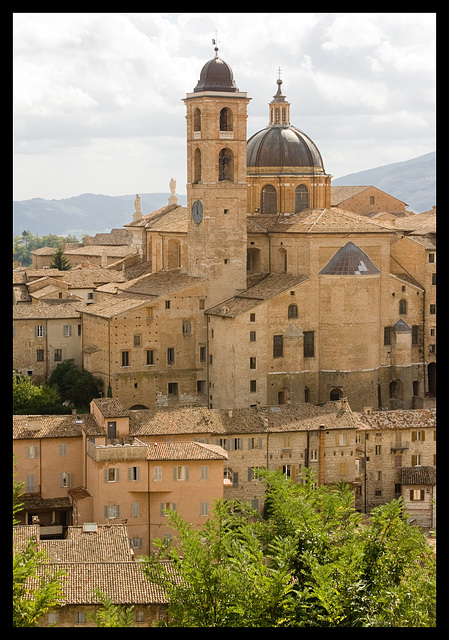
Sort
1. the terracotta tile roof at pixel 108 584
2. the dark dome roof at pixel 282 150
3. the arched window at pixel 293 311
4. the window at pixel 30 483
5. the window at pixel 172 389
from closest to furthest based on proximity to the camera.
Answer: the terracotta tile roof at pixel 108 584, the window at pixel 30 483, the arched window at pixel 293 311, the window at pixel 172 389, the dark dome roof at pixel 282 150

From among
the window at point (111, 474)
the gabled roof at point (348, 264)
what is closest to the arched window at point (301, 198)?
the gabled roof at point (348, 264)

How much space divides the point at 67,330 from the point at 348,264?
37.4 ft

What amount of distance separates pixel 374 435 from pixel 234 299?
9.01 metres

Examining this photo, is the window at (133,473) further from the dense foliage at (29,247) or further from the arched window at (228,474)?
the dense foliage at (29,247)

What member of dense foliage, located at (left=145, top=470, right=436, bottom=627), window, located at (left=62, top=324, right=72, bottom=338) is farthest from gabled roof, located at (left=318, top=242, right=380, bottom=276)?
dense foliage, located at (left=145, top=470, right=436, bottom=627)

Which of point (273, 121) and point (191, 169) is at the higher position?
point (273, 121)

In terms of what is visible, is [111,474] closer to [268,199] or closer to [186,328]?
[186,328]

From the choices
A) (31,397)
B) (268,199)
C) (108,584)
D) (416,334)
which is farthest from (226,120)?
(108,584)

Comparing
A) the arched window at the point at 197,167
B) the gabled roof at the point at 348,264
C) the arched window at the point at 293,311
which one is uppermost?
the arched window at the point at 197,167

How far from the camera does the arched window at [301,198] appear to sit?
45.8 meters

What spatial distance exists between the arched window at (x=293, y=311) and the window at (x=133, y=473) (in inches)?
460
